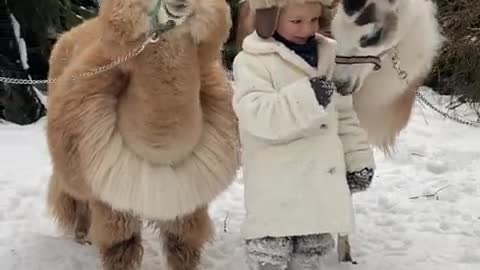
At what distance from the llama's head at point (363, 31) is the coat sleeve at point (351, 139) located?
A: 0.19 ft

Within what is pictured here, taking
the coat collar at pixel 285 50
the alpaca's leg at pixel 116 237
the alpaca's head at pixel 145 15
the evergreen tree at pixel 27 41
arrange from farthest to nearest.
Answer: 1. the evergreen tree at pixel 27 41
2. the alpaca's leg at pixel 116 237
3. the alpaca's head at pixel 145 15
4. the coat collar at pixel 285 50

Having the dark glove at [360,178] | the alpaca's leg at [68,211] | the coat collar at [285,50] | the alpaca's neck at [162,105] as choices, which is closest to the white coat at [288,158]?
the coat collar at [285,50]

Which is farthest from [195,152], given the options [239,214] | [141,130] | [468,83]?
[468,83]

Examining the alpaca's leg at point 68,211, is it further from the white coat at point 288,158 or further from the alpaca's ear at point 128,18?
the white coat at point 288,158

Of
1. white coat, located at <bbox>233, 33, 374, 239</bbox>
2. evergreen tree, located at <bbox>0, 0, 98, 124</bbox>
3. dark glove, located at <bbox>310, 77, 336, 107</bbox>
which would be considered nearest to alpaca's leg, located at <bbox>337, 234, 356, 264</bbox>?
white coat, located at <bbox>233, 33, 374, 239</bbox>

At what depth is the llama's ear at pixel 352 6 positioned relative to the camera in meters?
2.56

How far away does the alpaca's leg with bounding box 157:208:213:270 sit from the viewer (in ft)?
10.3

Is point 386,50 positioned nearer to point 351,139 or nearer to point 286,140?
point 351,139

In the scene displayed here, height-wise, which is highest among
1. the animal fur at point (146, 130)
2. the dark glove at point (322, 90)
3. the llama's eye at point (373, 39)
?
the llama's eye at point (373, 39)

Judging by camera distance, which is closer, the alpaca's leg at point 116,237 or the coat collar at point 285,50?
the coat collar at point 285,50

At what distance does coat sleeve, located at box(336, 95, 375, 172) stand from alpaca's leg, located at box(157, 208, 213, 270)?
701 millimetres

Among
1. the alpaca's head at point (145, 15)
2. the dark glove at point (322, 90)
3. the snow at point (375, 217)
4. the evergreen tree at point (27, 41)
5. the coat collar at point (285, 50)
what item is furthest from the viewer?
the evergreen tree at point (27, 41)

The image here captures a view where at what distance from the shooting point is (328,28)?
270 centimetres

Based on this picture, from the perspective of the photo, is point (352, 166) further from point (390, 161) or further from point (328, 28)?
point (390, 161)
